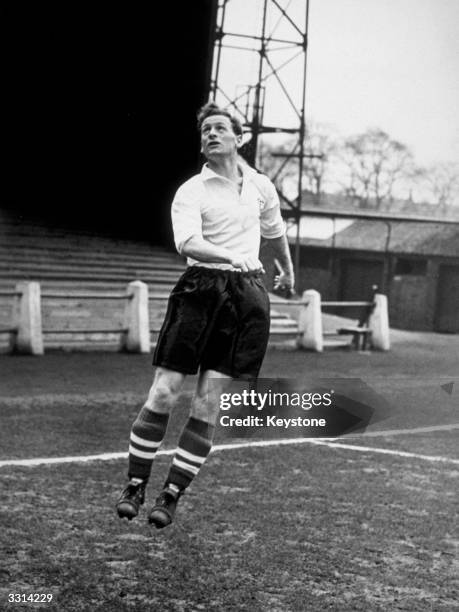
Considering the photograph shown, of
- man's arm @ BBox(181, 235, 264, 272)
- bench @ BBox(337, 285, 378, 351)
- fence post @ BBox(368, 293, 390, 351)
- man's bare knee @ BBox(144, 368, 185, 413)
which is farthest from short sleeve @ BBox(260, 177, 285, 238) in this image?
fence post @ BBox(368, 293, 390, 351)

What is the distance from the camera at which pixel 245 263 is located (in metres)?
3.53

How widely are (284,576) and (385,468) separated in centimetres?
384

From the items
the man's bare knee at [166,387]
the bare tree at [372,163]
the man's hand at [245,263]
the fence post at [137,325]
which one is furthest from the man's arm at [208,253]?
the fence post at [137,325]

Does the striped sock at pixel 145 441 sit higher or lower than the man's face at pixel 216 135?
lower

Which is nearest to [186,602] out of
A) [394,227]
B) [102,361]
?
[102,361]

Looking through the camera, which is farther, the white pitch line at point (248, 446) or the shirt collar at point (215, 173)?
the white pitch line at point (248, 446)

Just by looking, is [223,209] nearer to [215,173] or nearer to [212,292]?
[215,173]

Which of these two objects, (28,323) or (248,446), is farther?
(28,323)

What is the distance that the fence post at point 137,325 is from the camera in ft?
61.2

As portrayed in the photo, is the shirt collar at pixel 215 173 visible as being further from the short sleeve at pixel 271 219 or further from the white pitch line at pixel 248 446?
the white pitch line at pixel 248 446

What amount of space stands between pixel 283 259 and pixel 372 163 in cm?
1006

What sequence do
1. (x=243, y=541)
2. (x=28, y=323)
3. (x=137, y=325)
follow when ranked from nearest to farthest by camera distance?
(x=243, y=541), (x=28, y=323), (x=137, y=325)

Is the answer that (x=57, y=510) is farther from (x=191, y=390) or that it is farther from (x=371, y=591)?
(x=191, y=390)

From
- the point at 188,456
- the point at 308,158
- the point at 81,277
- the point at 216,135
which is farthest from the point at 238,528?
the point at 81,277
